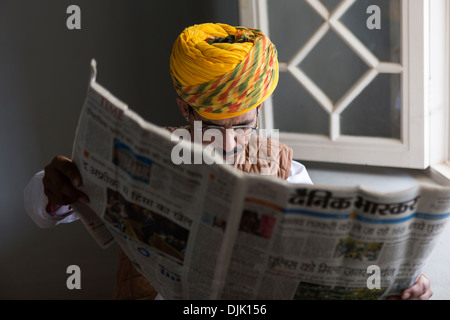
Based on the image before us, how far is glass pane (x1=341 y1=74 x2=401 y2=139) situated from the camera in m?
1.56

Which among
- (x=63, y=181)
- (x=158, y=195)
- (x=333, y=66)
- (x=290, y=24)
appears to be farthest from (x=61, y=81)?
(x=158, y=195)

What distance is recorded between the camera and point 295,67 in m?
1.67

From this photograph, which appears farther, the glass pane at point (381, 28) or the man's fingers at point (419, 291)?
the glass pane at point (381, 28)

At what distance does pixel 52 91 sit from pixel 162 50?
0.38m

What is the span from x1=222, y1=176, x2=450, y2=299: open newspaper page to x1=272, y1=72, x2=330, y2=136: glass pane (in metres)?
0.93

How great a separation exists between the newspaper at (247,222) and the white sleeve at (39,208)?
1.05 ft

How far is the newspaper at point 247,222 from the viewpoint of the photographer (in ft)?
2.22

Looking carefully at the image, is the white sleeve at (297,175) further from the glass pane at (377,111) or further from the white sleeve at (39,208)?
the white sleeve at (39,208)

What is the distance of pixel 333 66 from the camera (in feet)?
5.36

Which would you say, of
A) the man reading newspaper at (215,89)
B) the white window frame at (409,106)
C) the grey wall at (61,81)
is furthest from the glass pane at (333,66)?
the man reading newspaper at (215,89)

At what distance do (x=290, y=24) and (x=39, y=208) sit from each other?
0.89 metres

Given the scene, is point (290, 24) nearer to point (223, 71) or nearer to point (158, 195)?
point (223, 71)

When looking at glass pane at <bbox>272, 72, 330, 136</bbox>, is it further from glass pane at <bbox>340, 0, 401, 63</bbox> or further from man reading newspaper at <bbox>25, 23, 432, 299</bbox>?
man reading newspaper at <bbox>25, 23, 432, 299</bbox>

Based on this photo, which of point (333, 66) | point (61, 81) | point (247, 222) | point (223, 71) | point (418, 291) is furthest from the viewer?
point (61, 81)
